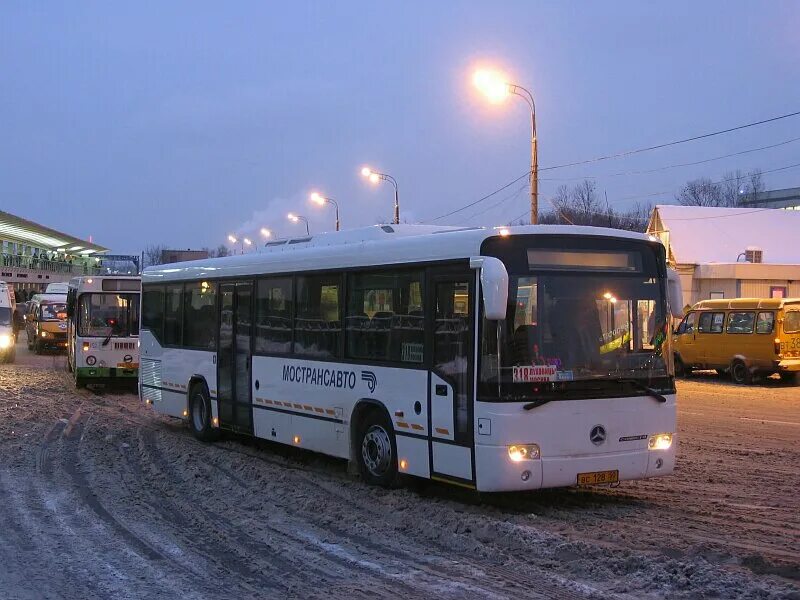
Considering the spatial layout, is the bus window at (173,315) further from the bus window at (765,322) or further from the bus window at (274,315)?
the bus window at (765,322)

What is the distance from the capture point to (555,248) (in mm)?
8711

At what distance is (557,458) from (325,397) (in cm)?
344

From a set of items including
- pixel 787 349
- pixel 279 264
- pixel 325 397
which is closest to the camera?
pixel 325 397

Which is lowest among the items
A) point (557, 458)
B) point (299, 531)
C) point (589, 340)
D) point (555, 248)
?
point (299, 531)

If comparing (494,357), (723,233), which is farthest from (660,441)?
(723,233)

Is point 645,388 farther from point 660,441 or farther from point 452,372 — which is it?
point 452,372

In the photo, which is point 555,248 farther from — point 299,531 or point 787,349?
point 787,349

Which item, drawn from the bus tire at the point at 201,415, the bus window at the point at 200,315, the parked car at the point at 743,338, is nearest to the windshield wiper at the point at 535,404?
the bus window at the point at 200,315

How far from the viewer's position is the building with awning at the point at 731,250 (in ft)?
137

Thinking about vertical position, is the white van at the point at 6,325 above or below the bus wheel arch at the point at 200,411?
above

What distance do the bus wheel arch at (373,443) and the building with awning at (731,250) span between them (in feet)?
109

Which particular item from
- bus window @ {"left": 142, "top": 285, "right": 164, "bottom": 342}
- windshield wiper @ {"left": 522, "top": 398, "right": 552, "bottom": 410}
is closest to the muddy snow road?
windshield wiper @ {"left": 522, "top": 398, "right": 552, "bottom": 410}

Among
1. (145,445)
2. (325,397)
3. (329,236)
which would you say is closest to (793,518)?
(325,397)

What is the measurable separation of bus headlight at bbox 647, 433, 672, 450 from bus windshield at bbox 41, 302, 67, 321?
31760 millimetres
